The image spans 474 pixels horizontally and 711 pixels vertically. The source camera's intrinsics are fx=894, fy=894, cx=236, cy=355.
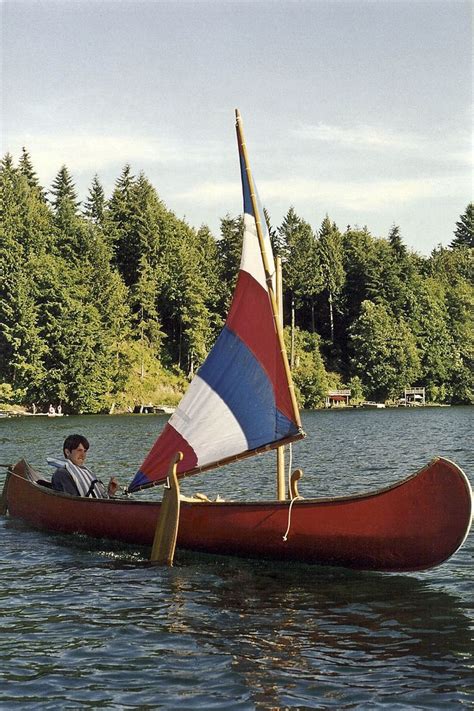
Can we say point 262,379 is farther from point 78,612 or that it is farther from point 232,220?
point 232,220

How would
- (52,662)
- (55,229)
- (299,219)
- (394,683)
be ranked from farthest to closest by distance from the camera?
(299,219) < (55,229) < (52,662) < (394,683)

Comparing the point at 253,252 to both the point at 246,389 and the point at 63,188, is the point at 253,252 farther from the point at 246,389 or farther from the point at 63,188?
the point at 63,188

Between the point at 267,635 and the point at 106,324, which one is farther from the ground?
the point at 106,324

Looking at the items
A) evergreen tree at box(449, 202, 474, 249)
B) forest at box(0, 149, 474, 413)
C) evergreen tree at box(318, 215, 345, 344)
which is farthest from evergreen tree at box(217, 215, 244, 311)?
evergreen tree at box(449, 202, 474, 249)

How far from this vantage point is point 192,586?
13.7m

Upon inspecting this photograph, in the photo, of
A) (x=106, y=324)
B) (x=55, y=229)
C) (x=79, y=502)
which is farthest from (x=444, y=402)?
(x=79, y=502)

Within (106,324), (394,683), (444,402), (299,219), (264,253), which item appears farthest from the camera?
(299,219)

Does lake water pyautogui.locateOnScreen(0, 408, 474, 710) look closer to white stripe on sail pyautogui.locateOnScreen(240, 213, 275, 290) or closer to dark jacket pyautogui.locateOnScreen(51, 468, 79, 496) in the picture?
dark jacket pyautogui.locateOnScreen(51, 468, 79, 496)

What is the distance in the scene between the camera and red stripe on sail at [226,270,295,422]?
15039 millimetres

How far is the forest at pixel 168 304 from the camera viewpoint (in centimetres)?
8450

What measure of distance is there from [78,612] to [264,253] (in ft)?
21.6

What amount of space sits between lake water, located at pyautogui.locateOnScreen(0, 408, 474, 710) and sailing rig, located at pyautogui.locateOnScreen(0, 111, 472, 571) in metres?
0.48

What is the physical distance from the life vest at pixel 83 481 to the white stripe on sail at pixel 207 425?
2.26m

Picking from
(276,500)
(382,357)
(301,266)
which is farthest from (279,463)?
(301,266)
